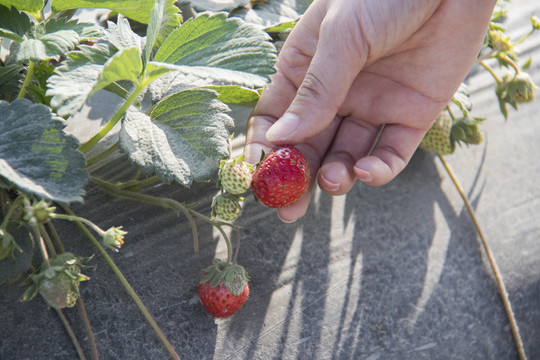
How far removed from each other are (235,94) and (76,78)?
0.75ft

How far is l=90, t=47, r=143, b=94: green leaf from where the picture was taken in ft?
1.65

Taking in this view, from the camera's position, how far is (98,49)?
0.63 metres

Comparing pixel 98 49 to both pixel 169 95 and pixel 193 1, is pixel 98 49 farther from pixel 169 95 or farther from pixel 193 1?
pixel 193 1

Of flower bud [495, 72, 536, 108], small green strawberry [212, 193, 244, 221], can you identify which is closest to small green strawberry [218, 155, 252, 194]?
small green strawberry [212, 193, 244, 221]

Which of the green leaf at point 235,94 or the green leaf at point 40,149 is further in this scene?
the green leaf at point 235,94

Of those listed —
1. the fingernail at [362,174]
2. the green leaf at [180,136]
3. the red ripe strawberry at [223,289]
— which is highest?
the green leaf at [180,136]

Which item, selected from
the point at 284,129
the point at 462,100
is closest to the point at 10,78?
the point at 284,129

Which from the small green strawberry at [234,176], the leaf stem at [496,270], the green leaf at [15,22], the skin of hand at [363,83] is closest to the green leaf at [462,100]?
the skin of hand at [363,83]

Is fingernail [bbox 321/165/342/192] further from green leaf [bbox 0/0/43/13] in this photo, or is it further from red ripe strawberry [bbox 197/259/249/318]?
green leaf [bbox 0/0/43/13]

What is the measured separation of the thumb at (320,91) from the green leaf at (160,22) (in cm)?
20

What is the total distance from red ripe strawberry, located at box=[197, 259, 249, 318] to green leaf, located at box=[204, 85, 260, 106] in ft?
0.80

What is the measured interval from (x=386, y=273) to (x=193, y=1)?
2.06 ft

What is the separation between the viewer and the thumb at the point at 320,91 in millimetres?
708

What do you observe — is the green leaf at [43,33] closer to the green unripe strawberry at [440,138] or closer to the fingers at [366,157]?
the fingers at [366,157]
